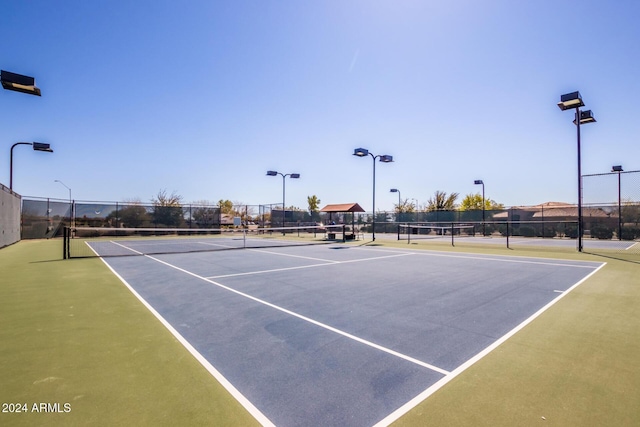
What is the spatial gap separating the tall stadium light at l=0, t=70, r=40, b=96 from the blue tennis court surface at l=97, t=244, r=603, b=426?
7438 mm

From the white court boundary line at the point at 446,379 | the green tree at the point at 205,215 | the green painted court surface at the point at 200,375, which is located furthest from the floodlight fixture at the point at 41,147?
the white court boundary line at the point at 446,379

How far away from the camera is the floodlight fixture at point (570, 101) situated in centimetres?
1360

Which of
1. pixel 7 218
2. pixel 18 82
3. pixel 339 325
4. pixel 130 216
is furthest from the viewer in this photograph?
pixel 130 216

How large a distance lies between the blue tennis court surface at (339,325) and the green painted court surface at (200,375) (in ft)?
0.82

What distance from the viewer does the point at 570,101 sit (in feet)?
45.5

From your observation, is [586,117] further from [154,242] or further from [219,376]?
[154,242]

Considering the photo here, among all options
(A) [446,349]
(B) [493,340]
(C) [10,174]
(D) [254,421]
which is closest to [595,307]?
(B) [493,340]

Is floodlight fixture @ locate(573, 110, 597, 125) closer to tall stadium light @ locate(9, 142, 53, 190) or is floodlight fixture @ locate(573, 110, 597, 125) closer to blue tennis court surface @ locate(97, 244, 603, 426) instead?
blue tennis court surface @ locate(97, 244, 603, 426)

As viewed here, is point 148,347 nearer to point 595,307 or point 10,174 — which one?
point 595,307

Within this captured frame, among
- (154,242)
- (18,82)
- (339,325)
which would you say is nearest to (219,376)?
(339,325)

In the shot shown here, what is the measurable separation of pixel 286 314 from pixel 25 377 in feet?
10.4

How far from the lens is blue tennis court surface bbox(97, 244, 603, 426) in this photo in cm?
282

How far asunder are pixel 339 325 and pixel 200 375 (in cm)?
213

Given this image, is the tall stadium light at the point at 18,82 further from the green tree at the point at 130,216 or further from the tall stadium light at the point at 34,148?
the green tree at the point at 130,216
